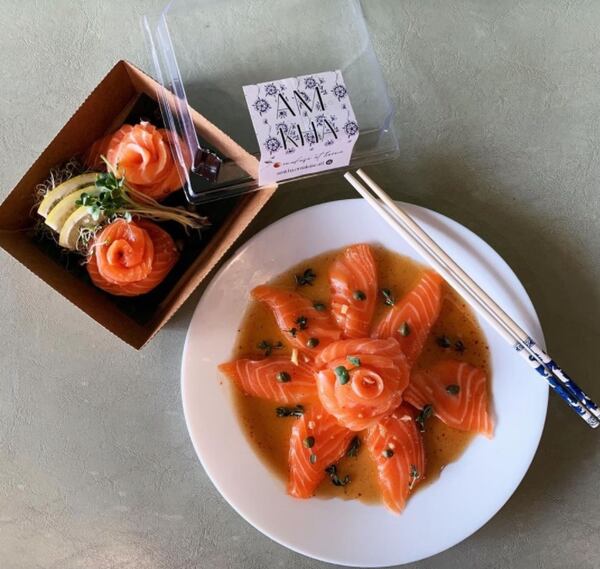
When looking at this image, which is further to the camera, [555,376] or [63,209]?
[555,376]

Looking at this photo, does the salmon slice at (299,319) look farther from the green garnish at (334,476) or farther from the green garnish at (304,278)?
the green garnish at (334,476)

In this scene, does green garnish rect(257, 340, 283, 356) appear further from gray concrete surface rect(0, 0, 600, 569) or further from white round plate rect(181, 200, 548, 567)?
gray concrete surface rect(0, 0, 600, 569)

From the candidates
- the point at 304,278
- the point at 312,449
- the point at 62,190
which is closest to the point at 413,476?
the point at 312,449

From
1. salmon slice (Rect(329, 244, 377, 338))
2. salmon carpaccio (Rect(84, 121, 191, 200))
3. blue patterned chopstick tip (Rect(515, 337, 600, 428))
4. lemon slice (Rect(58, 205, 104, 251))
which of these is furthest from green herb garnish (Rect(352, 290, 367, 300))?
lemon slice (Rect(58, 205, 104, 251))

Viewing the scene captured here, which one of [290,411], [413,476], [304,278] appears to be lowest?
[413,476]

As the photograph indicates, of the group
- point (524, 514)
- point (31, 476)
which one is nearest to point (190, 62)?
point (31, 476)

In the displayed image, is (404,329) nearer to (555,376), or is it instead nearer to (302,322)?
(302,322)

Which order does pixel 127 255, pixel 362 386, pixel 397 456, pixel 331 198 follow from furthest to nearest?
pixel 331 198
pixel 397 456
pixel 362 386
pixel 127 255
